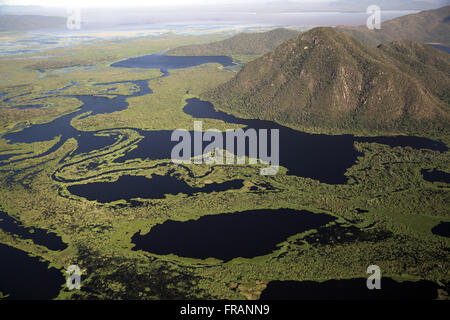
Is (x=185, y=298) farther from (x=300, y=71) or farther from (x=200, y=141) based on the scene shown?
(x=300, y=71)

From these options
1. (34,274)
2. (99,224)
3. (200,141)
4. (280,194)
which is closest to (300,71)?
(200,141)

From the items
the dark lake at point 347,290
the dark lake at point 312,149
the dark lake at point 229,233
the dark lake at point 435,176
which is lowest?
the dark lake at point 347,290

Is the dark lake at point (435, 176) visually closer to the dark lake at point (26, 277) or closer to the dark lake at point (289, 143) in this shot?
the dark lake at point (289, 143)

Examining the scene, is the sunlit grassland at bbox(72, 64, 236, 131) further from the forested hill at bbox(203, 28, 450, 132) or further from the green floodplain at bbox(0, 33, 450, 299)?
the forested hill at bbox(203, 28, 450, 132)

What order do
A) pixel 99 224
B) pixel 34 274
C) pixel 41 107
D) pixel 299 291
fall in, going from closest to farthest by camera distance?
1. pixel 299 291
2. pixel 34 274
3. pixel 99 224
4. pixel 41 107

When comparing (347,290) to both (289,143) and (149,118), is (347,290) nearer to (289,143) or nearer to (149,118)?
(289,143)

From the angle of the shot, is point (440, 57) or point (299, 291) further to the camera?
point (440, 57)

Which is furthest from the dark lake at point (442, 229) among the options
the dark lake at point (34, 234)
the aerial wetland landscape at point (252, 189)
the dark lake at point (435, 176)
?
the dark lake at point (34, 234)
